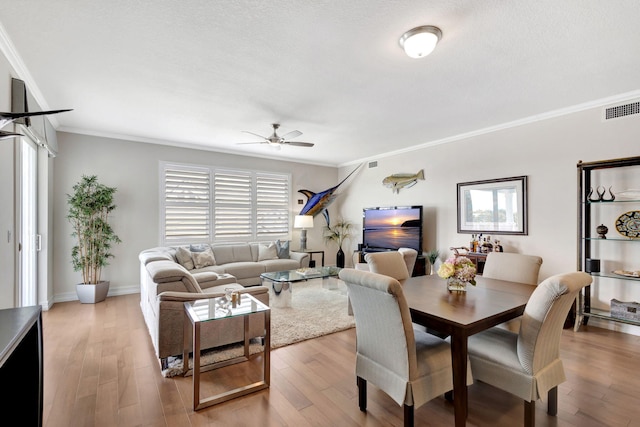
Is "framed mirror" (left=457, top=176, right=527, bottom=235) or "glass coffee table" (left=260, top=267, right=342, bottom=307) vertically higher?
"framed mirror" (left=457, top=176, right=527, bottom=235)

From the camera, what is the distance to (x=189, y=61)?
2725mm

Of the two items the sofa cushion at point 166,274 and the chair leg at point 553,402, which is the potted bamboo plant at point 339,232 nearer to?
the sofa cushion at point 166,274

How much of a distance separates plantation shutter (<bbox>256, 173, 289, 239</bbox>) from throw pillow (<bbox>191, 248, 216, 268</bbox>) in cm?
150

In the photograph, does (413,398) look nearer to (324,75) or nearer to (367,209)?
(324,75)

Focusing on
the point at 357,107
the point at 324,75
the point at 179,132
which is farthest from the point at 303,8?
the point at 179,132

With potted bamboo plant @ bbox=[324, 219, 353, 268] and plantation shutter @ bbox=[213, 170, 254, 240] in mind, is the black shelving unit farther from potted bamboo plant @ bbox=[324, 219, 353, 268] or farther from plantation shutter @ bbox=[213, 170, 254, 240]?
plantation shutter @ bbox=[213, 170, 254, 240]

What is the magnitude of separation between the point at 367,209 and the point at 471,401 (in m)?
4.57

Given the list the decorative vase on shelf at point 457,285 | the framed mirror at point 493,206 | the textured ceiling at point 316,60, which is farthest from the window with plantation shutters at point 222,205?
the decorative vase on shelf at point 457,285

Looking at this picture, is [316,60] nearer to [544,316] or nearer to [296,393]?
[544,316]

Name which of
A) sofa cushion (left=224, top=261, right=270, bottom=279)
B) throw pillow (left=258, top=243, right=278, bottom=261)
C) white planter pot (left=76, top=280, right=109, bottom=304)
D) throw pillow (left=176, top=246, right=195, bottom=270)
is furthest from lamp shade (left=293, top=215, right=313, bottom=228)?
→ white planter pot (left=76, top=280, right=109, bottom=304)

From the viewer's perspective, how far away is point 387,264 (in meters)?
2.97

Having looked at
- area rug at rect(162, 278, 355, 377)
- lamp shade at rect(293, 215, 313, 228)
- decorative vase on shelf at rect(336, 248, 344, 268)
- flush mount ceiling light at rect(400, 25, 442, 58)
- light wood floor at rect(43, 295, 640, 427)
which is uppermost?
flush mount ceiling light at rect(400, 25, 442, 58)

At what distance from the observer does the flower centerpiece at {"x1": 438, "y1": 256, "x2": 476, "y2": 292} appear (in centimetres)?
231

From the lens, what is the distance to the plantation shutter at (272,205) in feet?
21.9
